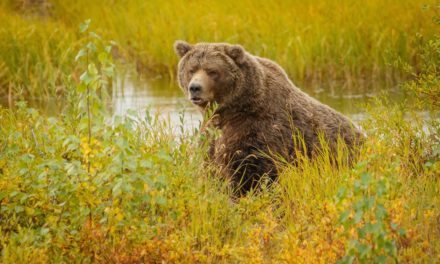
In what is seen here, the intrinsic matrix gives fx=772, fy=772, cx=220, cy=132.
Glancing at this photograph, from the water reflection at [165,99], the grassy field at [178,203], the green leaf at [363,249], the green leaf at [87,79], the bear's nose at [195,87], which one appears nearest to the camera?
the green leaf at [363,249]

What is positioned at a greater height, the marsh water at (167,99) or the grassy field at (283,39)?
the grassy field at (283,39)

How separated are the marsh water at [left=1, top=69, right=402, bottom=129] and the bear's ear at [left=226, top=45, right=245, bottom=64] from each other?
275 centimetres

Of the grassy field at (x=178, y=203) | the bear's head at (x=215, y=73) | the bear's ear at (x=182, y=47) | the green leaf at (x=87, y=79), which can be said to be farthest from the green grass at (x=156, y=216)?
the bear's ear at (x=182, y=47)

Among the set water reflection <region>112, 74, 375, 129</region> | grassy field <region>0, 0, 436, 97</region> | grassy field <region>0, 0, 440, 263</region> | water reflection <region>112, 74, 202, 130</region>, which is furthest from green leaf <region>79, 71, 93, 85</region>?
grassy field <region>0, 0, 436, 97</region>

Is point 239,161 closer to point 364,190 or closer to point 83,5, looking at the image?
point 364,190

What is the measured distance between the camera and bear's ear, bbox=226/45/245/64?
6.46m

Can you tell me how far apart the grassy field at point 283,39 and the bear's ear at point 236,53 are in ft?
14.2

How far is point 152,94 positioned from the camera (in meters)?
11.6

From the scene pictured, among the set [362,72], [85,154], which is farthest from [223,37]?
[85,154]

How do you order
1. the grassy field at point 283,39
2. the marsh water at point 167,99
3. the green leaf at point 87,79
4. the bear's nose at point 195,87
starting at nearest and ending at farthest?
1. the green leaf at point 87,79
2. the bear's nose at point 195,87
3. the marsh water at point 167,99
4. the grassy field at point 283,39

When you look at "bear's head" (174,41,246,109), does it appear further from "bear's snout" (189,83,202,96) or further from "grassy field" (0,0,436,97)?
"grassy field" (0,0,436,97)

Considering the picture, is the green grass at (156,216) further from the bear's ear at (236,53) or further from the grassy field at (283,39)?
the grassy field at (283,39)

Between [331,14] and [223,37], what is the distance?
1.80 metres

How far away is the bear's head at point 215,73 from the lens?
6.38 m
